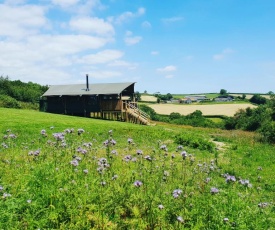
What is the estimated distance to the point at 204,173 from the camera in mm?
9133

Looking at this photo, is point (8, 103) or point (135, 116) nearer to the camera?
point (135, 116)

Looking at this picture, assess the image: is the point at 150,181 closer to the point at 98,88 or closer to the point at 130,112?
the point at 130,112

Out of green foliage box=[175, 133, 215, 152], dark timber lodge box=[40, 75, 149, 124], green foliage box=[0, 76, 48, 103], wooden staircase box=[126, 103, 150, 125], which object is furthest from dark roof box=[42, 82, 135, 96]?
green foliage box=[175, 133, 215, 152]

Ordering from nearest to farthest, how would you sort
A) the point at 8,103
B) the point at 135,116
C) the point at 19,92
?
the point at 135,116 → the point at 8,103 → the point at 19,92

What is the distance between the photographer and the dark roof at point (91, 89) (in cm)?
4516

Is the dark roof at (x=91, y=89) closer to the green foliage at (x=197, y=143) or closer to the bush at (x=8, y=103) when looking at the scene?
the bush at (x=8, y=103)

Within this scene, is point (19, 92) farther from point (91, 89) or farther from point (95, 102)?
point (95, 102)

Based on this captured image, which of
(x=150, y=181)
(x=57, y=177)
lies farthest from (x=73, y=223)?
(x=150, y=181)

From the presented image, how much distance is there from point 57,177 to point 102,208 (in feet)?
3.28

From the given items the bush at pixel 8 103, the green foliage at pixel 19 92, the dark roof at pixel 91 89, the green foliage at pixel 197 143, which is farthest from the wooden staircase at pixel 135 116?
the green foliage at pixel 19 92

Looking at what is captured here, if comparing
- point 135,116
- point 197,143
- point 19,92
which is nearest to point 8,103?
point 19,92

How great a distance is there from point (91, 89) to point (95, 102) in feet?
7.58

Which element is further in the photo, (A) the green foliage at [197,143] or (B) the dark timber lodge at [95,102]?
(B) the dark timber lodge at [95,102]

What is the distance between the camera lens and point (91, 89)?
47844 mm
